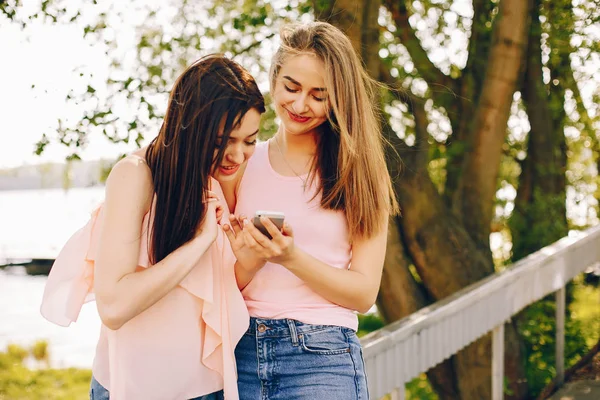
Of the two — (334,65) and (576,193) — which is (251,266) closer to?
(334,65)

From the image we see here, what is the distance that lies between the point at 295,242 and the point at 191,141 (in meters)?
0.47

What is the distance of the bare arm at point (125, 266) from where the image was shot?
1.85 m

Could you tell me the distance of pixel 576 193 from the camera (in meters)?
8.12

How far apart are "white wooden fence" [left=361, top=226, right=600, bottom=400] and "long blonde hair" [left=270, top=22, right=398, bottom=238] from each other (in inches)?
22.5

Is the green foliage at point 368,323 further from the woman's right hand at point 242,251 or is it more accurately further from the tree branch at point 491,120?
the woman's right hand at point 242,251

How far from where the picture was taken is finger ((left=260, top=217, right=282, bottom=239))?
2000 mm

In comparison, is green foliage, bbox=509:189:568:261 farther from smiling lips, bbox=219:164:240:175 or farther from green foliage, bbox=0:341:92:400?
green foliage, bbox=0:341:92:400

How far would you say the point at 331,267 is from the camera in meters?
2.18

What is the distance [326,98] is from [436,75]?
3.92m

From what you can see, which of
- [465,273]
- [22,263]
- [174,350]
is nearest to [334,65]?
[174,350]

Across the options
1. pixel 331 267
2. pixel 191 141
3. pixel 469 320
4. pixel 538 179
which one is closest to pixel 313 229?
pixel 331 267

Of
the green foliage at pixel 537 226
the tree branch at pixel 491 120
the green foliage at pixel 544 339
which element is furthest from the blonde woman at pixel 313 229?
the green foliage at pixel 537 226

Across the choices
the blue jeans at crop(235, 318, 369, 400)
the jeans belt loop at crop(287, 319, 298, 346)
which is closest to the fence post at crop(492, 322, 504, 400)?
the blue jeans at crop(235, 318, 369, 400)

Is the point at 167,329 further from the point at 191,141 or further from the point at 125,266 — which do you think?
the point at 191,141
